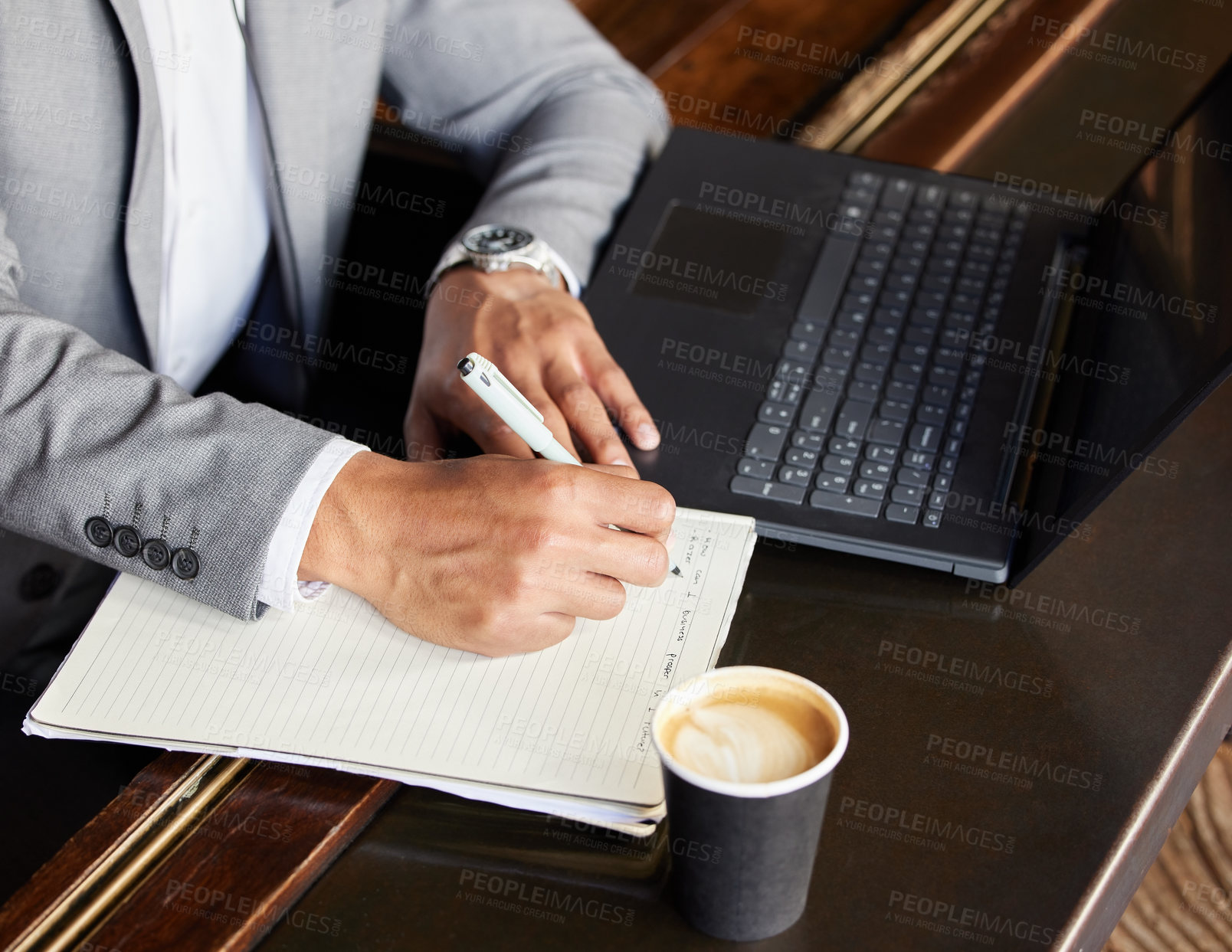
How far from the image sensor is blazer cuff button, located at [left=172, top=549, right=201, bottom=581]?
668 mm

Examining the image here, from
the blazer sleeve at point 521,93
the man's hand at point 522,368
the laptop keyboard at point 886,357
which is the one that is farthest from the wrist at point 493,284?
the laptop keyboard at point 886,357

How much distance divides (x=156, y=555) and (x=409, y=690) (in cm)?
20

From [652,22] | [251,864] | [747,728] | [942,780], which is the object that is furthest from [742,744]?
[652,22]

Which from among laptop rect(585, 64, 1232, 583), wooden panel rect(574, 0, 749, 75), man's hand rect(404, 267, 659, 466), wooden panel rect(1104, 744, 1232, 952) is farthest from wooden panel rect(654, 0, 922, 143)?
wooden panel rect(1104, 744, 1232, 952)

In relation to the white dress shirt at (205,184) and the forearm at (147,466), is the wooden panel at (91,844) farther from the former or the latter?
the white dress shirt at (205,184)

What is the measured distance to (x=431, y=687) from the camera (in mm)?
628

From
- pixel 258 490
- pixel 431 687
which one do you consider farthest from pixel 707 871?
pixel 258 490

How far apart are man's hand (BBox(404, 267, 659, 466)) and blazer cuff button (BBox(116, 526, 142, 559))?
0.24m

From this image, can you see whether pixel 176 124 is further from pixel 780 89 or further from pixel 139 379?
pixel 780 89

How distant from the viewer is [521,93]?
119 centimetres

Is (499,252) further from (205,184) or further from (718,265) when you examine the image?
(205,184)

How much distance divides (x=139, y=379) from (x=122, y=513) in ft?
0.31

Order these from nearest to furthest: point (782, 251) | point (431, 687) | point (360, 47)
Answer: point (431, 687)
point (782, 251)
point (360, 47)

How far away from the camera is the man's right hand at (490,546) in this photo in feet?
2.10
